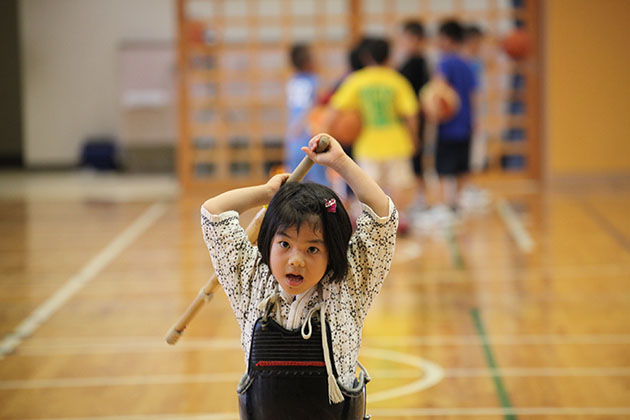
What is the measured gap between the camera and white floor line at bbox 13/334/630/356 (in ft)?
12.3

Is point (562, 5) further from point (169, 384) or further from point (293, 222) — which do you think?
point (293, 222)

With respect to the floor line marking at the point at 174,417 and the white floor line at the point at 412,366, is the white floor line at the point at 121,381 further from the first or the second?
the white floor line at the point at 412,366

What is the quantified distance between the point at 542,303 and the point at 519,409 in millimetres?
1480

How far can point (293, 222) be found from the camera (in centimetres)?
181

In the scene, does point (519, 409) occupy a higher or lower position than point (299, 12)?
lower

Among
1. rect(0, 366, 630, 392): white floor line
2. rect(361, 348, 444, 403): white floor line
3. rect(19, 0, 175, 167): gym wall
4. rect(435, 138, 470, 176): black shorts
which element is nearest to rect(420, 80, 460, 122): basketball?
rect(435, 138, 470, 176): black shorts

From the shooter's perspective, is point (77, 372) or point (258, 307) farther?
point (77, 372)

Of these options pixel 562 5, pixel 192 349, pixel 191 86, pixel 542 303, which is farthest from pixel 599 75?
pixel 192 349

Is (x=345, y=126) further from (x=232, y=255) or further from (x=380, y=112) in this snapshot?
(x=232, y=255)

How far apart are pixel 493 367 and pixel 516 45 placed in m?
5.62

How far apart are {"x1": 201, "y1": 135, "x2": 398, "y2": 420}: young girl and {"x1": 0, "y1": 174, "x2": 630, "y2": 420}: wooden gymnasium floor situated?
3.69 ft

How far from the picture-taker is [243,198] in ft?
6.34

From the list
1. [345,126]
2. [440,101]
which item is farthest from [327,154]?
[440,101]

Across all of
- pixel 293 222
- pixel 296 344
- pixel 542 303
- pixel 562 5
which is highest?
pixel 562 5
